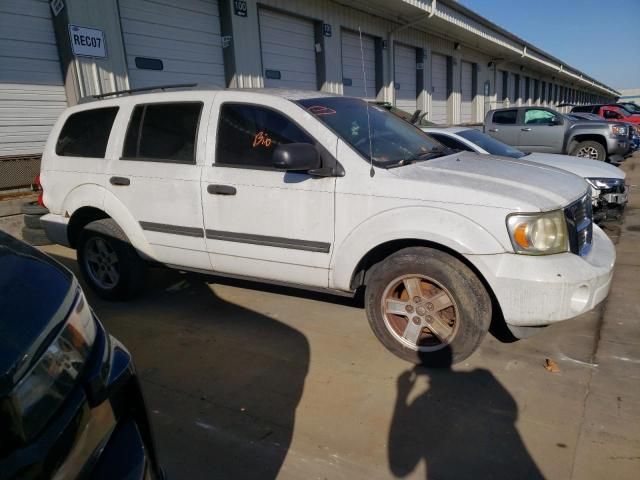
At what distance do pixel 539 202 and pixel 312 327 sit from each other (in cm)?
195

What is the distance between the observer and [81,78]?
288 inches

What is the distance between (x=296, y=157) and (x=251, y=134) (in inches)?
27.9

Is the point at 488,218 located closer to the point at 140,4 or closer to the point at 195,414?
the point at 195,414

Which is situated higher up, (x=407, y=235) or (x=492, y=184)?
(x=492, y=184)

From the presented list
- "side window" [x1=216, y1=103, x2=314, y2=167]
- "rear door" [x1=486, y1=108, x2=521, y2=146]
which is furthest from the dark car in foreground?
"rear door" [x1=486, y1=108, x2=521, y2=146]

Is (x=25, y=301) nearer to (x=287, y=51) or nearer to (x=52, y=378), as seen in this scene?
(x=52, y=378)

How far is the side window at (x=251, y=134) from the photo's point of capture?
3518mm

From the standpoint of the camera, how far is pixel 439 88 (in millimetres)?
19625

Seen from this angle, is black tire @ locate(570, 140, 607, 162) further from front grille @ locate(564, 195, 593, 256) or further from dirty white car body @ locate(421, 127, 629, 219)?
front grille @ locate(564, 195, 593, 256)

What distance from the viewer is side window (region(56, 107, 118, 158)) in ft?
14.4

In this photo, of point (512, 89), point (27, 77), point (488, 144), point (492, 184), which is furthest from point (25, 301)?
point (512, 89)

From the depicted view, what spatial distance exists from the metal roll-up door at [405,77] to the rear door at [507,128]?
4.84 meters

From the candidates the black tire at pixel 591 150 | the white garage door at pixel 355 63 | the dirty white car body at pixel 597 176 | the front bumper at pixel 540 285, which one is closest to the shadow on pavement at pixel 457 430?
the front bumper at pixel 540 285

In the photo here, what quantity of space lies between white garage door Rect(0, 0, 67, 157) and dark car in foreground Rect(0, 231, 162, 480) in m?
6.38
